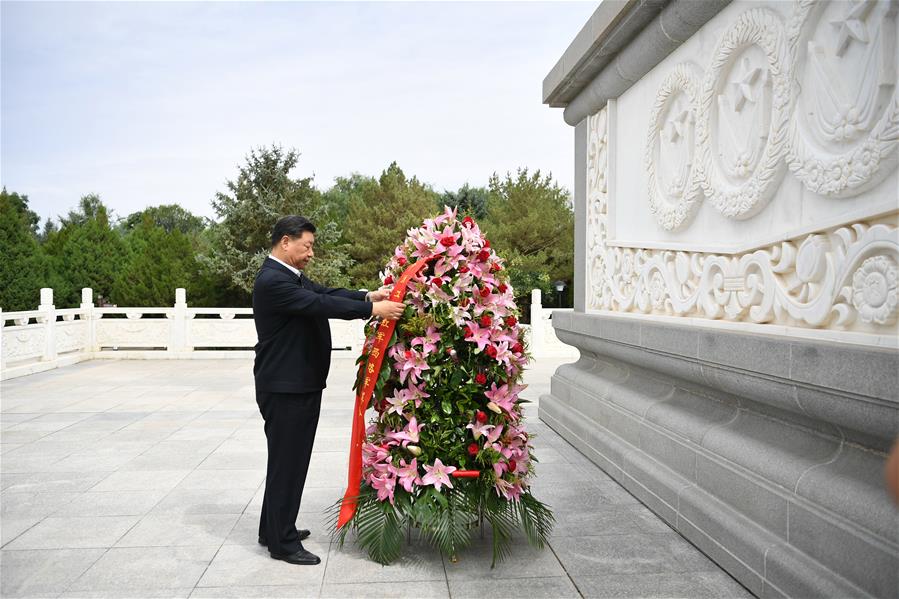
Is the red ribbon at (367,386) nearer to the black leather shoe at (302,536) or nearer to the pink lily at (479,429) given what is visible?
the black leather shoe at (302,536)

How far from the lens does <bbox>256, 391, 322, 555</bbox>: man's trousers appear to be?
130 inches

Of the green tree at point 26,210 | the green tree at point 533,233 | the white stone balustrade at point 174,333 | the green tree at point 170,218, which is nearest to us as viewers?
the white stone balustrade at point 174,333

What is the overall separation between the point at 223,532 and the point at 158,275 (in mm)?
19169

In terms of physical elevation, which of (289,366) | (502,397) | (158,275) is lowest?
(502,397)

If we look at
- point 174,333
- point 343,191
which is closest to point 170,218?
point 343,191

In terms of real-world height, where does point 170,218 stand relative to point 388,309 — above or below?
above

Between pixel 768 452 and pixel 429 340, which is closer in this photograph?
pixel 768 452

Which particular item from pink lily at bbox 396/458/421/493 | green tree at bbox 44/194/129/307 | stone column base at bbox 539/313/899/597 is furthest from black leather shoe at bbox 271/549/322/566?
green tree at bbox 44/194/129/307

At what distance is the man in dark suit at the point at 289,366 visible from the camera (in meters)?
3.26

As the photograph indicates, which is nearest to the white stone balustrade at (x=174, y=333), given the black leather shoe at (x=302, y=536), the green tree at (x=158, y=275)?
the green tree at (x=158, y=275)

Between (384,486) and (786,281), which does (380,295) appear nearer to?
(384,486)

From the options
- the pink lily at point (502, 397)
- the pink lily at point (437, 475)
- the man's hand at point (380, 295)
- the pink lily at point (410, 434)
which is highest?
the man's hand at point (380, 295)

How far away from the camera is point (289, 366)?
3297mm

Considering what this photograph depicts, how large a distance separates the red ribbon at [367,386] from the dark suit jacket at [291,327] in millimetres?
131
